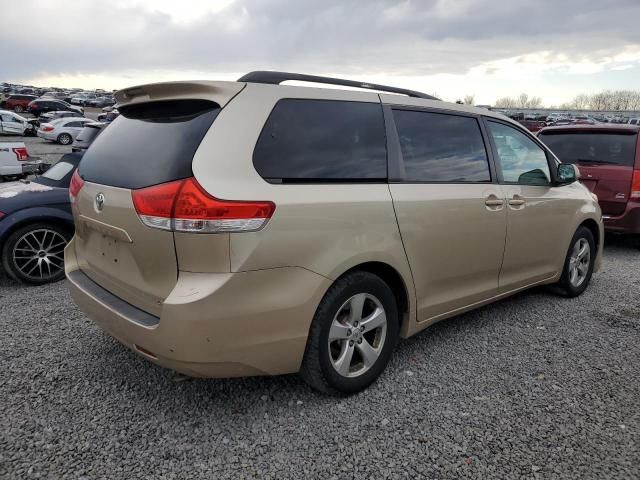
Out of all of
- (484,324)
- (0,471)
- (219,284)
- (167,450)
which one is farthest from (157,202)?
(484,324)

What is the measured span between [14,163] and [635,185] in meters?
10.5

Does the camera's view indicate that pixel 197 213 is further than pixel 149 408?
No

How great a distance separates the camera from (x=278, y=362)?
2.53 m

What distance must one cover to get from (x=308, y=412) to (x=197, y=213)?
51.9 inches

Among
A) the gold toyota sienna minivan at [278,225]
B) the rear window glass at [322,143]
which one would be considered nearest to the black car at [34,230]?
the gold toyota sienna minivan at [278,225]

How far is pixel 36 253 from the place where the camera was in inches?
191

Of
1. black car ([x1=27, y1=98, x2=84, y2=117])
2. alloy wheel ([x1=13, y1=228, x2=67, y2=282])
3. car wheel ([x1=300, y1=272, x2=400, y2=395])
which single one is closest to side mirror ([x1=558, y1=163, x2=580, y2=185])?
car wheel ([x1=300, y1=272, x2=400, y2=395])

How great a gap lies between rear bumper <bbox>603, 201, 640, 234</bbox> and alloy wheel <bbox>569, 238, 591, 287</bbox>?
203 centimetres

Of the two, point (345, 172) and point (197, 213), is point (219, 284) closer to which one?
point (197, 213)

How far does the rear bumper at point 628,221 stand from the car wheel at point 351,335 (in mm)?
4962

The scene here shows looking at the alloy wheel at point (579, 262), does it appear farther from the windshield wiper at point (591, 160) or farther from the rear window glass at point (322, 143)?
the rear window glass at point (322, 143)

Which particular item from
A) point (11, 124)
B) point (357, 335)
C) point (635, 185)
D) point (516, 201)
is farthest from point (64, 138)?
point (357, 335)

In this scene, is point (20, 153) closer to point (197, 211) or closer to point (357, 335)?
point (197, 211)

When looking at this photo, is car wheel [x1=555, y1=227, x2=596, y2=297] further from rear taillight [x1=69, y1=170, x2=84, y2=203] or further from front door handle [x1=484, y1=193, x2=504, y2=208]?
rear taillight [x1=69, y1=170, x2=84, y2=203]
